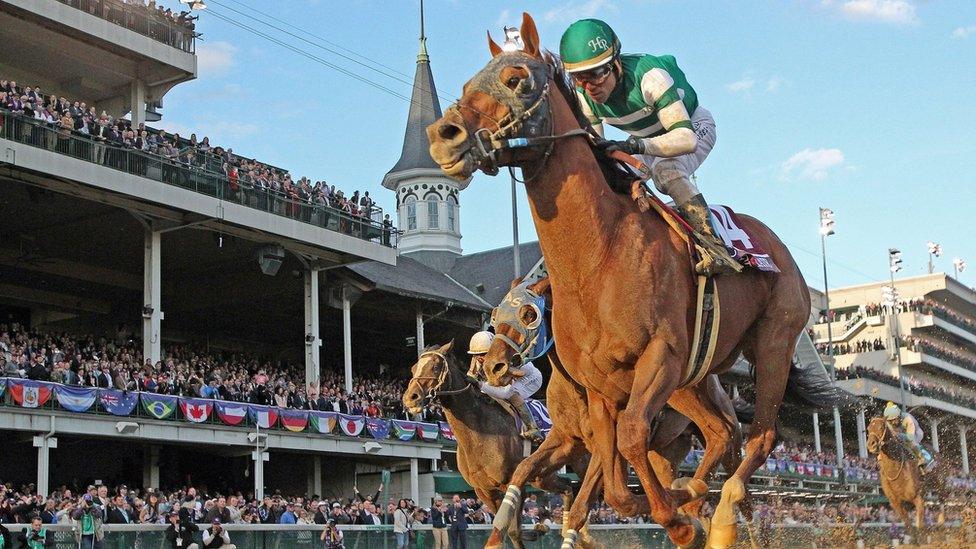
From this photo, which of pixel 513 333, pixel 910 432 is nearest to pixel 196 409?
pixel 910 432

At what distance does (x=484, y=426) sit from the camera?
495 inches

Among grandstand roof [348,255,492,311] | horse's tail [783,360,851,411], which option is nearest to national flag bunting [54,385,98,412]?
grandstand roof [348,255,492,311]

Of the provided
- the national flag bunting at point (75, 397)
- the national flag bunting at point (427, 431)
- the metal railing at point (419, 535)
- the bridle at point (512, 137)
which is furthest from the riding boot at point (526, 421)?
the national flag bunting at point (427, 431)

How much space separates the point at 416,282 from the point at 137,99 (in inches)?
427

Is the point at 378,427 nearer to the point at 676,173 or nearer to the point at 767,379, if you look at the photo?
the point at 767,379

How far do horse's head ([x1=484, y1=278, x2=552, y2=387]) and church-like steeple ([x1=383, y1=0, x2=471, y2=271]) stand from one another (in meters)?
44.1

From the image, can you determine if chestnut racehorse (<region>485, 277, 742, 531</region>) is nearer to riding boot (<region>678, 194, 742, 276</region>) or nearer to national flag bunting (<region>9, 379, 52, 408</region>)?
riding boot (<region>678, 194, 742, 276</region>)

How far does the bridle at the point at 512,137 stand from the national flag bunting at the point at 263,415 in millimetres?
20554

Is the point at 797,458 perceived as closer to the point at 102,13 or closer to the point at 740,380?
the point at 740,380

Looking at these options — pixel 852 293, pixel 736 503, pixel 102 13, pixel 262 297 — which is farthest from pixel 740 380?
pixel 852 293

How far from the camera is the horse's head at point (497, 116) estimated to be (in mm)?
6238

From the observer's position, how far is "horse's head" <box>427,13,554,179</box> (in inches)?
246

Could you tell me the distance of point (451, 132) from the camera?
6.28m

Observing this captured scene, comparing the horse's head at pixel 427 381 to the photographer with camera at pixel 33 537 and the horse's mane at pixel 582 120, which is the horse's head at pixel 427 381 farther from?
the photographer with camera at pixel 33 537
